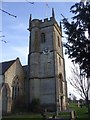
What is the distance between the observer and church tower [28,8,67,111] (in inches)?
1689

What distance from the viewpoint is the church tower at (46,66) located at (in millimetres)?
42906

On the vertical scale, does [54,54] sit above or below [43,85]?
above

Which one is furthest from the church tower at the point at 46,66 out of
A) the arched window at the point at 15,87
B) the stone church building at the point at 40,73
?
the arched window at the point at 15,87

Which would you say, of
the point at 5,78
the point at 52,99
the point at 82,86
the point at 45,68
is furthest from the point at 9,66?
the point at 82,86

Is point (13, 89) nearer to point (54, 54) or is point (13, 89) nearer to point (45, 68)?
point (45, 68)

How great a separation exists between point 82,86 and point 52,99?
19.5 m

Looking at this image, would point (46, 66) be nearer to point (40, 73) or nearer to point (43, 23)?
point (40, 73)

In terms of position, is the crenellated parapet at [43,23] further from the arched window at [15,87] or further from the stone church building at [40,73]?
the arched window at [15,87]

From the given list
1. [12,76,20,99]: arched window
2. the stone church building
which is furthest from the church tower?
[12,76,20,99]: arched window

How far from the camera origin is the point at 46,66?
4538cm

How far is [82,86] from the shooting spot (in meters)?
23.5

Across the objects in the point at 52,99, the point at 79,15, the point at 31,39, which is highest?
the point at 31,39

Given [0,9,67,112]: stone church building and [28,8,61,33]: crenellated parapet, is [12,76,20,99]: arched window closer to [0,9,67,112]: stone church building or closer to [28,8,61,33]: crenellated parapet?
[0,9,67,112]: stone church building

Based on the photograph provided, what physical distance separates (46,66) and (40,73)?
5.96 ft
